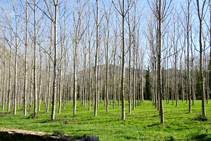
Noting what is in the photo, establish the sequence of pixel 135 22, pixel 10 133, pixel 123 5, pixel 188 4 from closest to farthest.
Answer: pixel 10 133 < pixel 123 5 < pixel 188 4 < pixel 135 22

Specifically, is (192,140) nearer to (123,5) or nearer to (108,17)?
(123,5)

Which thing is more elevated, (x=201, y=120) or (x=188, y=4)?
(x=188, y=4)

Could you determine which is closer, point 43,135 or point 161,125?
point 43,135

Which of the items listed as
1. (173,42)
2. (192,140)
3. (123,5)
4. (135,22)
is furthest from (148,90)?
(192,140)

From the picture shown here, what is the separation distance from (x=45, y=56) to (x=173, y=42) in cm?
1669

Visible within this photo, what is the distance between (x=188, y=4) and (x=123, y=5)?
20.6ft

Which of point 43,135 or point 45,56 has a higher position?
point 45,56

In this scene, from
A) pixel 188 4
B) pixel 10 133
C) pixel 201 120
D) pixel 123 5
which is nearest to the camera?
pixel 10 133

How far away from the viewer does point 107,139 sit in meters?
6.06

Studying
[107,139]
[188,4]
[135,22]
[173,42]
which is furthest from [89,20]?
[107,139]

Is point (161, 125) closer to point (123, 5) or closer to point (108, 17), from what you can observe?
point (123, 5)

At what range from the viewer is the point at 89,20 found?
16.9 meters

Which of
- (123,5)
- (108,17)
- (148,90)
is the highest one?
(108,17)

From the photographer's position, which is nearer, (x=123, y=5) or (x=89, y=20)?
(x=123, y=5)
